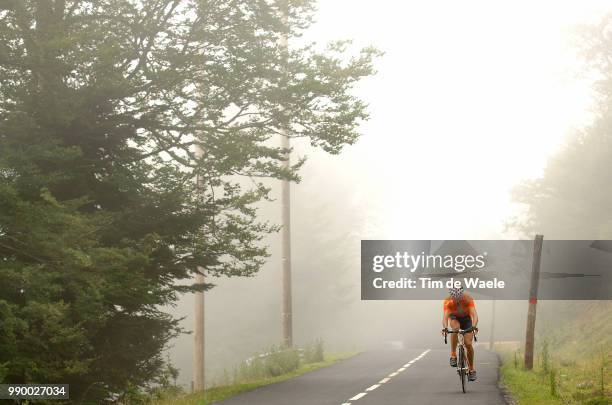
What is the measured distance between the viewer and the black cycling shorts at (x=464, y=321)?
1753 centimetres

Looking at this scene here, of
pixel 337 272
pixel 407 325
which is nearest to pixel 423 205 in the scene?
pixel 407 325

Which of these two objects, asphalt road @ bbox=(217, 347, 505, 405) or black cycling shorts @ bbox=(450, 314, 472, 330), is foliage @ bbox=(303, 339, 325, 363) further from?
black cycling shorts @ bbox=(450, 314, 472, 330)

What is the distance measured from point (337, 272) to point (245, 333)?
7.61m

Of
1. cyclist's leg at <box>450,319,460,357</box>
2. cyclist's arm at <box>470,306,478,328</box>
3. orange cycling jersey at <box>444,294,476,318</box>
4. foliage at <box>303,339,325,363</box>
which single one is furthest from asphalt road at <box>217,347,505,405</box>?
foliage at <box>303,339,325,363</box>

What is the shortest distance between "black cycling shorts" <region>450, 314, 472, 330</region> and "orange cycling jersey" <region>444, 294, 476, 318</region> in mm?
55

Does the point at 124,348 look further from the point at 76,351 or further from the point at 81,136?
the point at 81,136

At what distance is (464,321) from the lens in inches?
693

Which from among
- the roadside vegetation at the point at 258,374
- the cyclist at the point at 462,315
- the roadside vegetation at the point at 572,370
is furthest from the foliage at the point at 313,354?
the cyclist at the point at 462,315

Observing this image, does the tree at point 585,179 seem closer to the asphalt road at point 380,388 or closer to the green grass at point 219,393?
the asphalt road at point 380,388

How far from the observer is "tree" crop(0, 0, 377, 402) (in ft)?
52.6

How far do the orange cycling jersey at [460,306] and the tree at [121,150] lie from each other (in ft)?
16.7

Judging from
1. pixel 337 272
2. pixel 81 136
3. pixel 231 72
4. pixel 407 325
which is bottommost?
pixel 407 325

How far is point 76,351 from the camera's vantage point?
16609 millimetres

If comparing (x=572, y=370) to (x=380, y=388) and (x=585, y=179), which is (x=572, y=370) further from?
(x=585, y=179)
